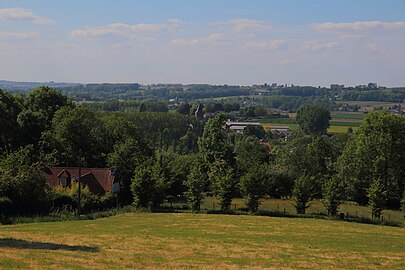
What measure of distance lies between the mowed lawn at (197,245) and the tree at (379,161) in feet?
66.6

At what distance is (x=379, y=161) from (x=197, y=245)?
39.5 metres

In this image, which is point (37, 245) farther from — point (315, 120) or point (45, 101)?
point (315, 120)

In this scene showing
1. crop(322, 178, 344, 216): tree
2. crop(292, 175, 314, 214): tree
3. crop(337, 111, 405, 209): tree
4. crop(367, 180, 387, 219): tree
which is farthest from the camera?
crop(337, 111, 405, 209): tree

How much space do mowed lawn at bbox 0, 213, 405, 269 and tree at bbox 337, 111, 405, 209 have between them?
20.3 m

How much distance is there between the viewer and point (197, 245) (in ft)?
102

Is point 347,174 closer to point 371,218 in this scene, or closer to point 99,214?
point 371,218

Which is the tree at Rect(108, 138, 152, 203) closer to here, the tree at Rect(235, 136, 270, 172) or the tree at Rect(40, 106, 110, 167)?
the tree at Rect(40, 106, 110, 167)

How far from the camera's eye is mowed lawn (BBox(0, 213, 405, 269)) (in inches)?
969

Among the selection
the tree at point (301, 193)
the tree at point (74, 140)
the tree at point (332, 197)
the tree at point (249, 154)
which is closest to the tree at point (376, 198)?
the tree at point (332, 197)

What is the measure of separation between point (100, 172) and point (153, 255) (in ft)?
113

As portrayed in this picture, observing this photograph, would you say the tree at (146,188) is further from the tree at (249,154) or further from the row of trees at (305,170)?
the tree at (249,154)

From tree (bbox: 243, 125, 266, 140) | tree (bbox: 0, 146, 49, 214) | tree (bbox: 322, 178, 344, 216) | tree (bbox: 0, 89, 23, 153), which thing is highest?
tree (bbox: 0, 89, 23, 153)

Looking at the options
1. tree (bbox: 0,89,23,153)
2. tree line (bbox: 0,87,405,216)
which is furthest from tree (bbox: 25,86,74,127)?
tree (bbox: 0,89,23,153)

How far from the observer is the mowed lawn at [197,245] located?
24.6m
